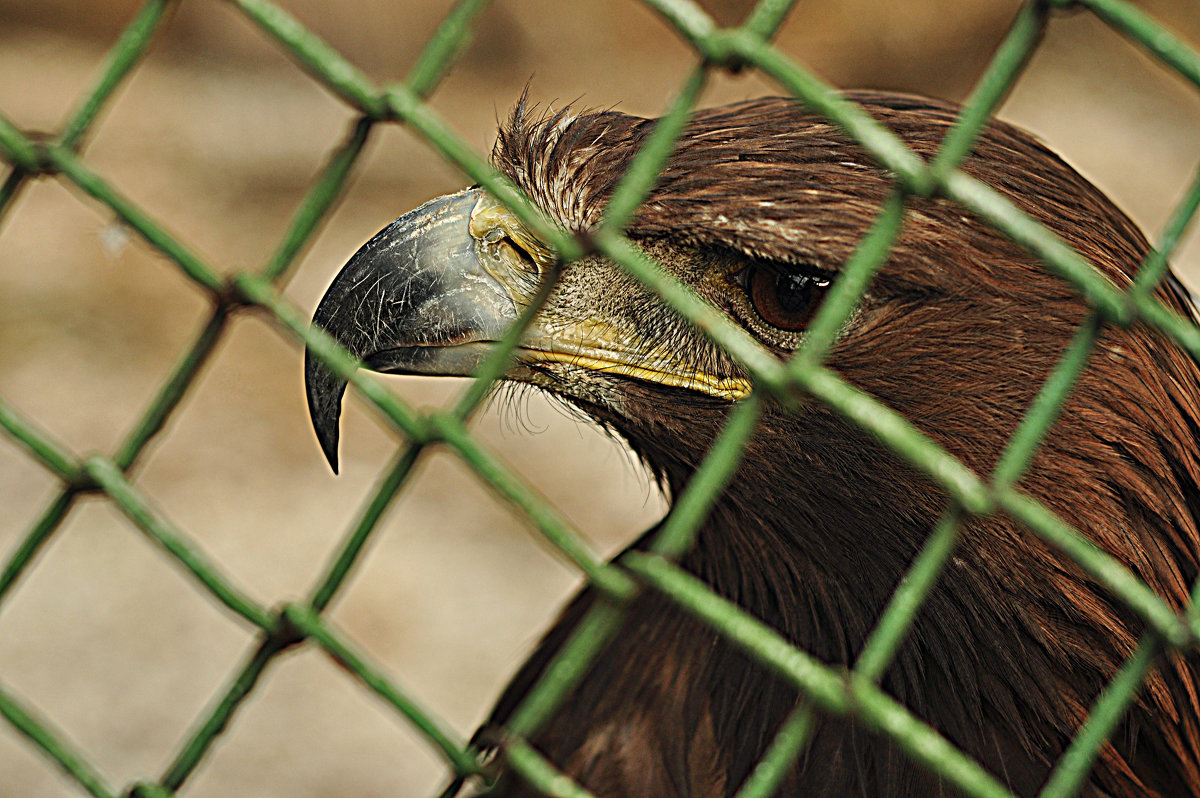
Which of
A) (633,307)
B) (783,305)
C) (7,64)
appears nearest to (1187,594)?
(783,305)

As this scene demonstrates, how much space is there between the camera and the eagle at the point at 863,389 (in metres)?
1.37

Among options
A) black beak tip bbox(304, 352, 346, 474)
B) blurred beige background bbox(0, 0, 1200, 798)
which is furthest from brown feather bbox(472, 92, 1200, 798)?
blurred beige background bbox(0, 0, 1200, 798)

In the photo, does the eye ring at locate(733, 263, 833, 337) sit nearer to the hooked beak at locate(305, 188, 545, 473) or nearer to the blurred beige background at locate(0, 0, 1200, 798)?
the hooked beak at locate(305, 188, 545, 473)

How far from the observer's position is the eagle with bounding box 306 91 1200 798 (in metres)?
1.37

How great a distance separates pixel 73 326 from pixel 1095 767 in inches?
153

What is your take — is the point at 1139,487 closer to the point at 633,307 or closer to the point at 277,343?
the point at 633,307

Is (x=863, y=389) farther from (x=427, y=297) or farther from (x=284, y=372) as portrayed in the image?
(x=284, y=372)

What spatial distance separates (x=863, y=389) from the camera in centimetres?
144

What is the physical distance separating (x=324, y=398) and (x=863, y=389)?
640 mm

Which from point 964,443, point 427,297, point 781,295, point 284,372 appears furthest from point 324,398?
point 284,372

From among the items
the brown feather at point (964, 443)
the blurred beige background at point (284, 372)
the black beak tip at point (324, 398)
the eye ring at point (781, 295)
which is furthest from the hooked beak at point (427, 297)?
the blurred beige background at point (284, 372)

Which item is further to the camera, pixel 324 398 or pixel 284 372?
pixel 284 372

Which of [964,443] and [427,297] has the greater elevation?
[427,297]

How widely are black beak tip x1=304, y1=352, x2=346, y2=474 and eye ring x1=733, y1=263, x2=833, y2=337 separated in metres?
0.50
